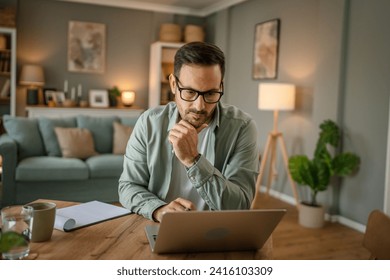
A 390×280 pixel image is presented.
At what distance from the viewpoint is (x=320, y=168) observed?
3244 mm

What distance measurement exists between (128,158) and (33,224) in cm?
46

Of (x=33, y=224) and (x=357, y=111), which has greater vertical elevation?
(x=357, y=111)

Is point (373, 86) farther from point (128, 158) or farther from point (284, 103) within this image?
point (128, 158)

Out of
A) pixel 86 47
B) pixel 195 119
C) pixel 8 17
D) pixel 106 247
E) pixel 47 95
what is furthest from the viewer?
pixel 86 47

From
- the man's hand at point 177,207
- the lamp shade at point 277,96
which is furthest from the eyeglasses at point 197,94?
the lamp shade at point 277,96

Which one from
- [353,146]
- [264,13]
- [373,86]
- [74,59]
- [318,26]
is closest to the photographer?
[373,86]

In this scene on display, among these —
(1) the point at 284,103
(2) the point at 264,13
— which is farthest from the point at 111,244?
(2) the point at 264,13

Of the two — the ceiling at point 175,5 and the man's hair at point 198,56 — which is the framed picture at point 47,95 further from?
the man's hair at point 198,56

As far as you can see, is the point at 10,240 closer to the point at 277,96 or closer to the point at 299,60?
the point at 277,96

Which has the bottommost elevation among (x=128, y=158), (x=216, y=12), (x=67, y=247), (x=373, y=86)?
(x=67, y=247)

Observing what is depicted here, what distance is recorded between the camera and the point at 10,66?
501 centimetres

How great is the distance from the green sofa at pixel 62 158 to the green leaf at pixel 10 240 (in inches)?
102

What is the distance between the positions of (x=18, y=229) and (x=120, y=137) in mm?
3105

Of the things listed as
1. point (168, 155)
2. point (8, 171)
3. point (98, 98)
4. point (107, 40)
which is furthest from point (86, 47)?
point (168, 155)
